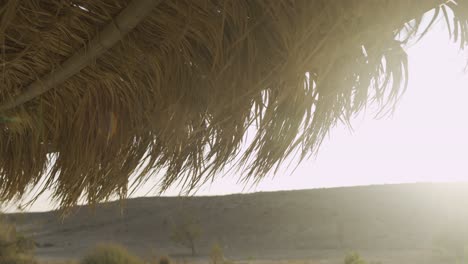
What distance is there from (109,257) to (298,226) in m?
29.7

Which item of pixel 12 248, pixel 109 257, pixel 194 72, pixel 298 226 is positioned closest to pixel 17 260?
pixel 12 248

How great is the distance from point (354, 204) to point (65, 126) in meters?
55.0

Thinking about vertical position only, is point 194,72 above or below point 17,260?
below

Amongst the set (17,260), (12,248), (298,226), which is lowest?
(17,260)

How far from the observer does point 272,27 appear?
1331mm

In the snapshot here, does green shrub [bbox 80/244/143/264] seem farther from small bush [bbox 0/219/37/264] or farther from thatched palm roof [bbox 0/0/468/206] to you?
thatched palm roof [bbox 0/0/468/206]

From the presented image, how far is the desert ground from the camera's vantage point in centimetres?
3803

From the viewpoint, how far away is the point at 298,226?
49562mm

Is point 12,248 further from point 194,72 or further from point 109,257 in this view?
point 194,72

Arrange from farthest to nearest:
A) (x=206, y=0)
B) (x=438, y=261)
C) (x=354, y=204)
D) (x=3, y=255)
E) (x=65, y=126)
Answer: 1. (x=354, y=204)
2. (x=438, y=261)
3. (x=3, y=255)
4. (x=65, y=126)
5. (x=206, y=0)

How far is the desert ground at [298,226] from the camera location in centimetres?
3803

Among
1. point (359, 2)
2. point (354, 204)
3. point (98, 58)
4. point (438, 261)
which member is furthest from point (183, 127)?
point (354, 204)

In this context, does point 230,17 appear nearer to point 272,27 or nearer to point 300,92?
point 272,27

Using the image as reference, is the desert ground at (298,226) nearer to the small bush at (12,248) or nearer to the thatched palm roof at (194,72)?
the small bush at (12,248)
